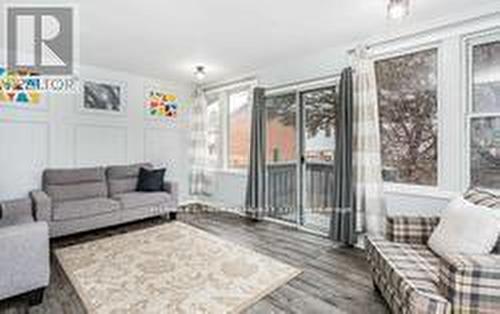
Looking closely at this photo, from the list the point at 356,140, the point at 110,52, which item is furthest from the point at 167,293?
the point at 110,52

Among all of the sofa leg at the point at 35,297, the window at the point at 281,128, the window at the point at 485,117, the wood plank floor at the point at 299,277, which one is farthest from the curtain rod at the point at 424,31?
the sofa leg at the point at 35,297

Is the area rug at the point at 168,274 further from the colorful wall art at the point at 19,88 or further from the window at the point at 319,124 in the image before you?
the colorful wall art at the point at 19,88

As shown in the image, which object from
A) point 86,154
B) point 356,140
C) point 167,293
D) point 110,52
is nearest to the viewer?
point 167,293

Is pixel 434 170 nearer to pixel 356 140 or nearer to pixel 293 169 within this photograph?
pixel 356 140

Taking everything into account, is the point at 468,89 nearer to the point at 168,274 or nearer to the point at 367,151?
the point at 367,151

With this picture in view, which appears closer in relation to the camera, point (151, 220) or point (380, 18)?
point (380, 18)

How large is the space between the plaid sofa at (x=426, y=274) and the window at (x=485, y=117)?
632 millimetres

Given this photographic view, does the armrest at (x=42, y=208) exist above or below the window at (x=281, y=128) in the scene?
below

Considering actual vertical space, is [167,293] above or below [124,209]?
below

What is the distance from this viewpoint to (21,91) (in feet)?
12.1

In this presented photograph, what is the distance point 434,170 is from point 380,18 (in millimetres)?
1669

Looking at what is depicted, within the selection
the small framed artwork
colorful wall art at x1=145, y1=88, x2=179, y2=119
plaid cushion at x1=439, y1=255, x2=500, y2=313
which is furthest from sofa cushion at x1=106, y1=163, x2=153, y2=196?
plaid cushion at x1=439, y1=255, x2=500, y2=313

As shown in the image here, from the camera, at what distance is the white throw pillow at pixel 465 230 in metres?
1.69

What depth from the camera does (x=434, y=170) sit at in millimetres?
2859
